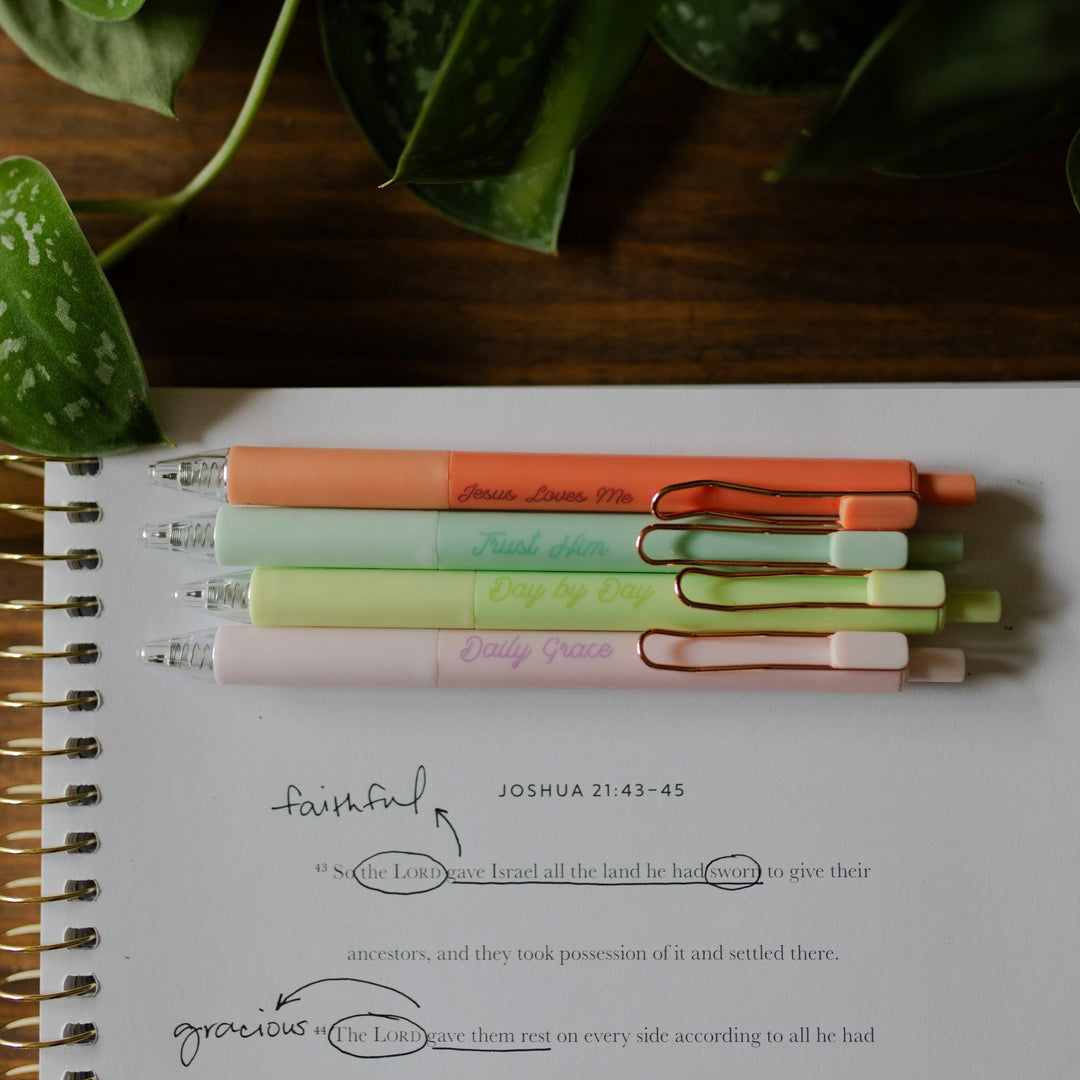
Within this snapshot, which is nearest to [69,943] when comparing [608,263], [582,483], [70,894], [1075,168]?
[70,894]

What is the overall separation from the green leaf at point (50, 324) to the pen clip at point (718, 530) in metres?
0.25

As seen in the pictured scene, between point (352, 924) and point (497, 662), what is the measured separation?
0.15 metres

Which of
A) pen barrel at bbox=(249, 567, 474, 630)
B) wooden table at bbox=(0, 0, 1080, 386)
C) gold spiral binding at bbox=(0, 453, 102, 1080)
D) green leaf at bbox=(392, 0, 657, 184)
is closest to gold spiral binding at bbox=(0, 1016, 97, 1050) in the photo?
gold spiral binding at bbox=(0, 453, 102, 1080)

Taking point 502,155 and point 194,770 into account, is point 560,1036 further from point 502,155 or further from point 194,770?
point 502,155

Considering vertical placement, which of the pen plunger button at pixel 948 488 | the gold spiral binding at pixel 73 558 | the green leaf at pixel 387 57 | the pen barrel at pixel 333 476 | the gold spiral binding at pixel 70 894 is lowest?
the gold spiral binding at pixel 70 894

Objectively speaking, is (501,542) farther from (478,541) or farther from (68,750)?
(68,750)

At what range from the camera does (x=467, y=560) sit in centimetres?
45

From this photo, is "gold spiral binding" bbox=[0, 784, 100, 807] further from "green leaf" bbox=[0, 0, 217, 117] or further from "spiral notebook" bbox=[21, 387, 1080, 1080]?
"green leaf" bbox=[0, 0, 217, 117]

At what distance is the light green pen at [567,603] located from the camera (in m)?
0.44

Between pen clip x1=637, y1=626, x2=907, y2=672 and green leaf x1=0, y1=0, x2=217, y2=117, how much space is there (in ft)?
1.18

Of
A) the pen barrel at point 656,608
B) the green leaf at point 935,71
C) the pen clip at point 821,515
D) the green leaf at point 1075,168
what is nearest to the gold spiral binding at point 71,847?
the pen barrel at point 656,608

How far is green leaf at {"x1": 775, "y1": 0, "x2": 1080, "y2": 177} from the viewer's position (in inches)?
11.3

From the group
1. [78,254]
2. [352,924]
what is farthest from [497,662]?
[78,254]

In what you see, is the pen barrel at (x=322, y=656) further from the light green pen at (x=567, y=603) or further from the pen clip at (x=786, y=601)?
the pen clip at (x=786, y=601)
